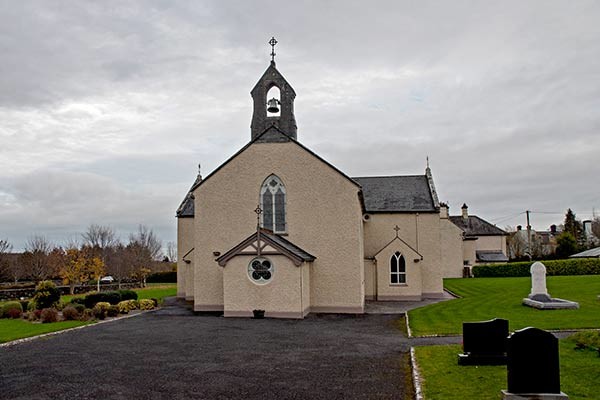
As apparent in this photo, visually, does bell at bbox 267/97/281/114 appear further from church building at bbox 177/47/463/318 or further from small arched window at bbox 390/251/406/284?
small arched window at bbox 390/251/406/284

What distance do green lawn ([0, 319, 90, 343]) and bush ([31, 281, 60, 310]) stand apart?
228 centimetres

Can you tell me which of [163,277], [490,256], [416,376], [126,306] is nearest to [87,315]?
[126,306]

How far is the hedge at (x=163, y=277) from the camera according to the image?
61669 millimetres

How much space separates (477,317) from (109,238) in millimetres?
64212

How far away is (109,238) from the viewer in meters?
73.1

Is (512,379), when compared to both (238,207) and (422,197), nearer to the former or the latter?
(238,207)

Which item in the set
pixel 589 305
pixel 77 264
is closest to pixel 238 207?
pixel 589 305

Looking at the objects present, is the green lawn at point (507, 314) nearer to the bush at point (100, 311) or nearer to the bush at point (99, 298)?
the bush at point (100, 311)

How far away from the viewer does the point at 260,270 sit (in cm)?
2384

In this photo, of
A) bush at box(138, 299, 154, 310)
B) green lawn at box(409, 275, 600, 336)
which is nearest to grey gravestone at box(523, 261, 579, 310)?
green lawn at box(409, 275, 600, 336)

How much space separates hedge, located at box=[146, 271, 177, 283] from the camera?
202 ft

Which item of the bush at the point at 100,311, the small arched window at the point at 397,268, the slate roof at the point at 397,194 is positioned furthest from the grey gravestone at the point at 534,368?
the slate roof at the point at 397,194

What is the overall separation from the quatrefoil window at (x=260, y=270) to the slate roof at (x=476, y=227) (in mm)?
46368

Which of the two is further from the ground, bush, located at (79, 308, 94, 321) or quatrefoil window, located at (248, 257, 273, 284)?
quatrefoil window, located at (248, 257, 273, 284)
